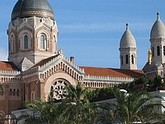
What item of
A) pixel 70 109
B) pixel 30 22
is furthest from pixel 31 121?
pixel 30 22

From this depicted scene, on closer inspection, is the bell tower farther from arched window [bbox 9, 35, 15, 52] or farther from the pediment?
the pediment

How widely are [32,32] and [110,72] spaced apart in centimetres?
1377

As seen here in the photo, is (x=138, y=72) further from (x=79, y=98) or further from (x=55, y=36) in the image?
(x=79, y=98)

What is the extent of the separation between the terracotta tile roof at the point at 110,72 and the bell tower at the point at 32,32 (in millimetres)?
6403

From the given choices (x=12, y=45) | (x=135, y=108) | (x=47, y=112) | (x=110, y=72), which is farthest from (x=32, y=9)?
(x=135, y=108)

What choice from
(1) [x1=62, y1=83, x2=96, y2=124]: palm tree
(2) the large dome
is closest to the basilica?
(2) the large dome

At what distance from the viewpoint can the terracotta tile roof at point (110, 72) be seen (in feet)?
332

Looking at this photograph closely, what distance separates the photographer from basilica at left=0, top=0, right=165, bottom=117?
3718 inches

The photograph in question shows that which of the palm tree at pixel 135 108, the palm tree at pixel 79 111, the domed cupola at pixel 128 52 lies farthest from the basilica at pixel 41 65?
the palm tree at pixel 135 108

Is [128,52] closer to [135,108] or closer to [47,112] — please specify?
[47,112]

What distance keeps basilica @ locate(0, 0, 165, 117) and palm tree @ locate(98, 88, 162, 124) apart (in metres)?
40.9

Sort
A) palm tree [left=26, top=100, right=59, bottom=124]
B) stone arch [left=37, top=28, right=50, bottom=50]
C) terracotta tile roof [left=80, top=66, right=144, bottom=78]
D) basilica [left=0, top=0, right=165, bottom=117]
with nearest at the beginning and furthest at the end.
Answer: palm tree [left=26, top=100, right=59, bottom=124], basilica [left=0, top=0, right=165, bottom=117], stone arch [left=37, top=28, right=50, bottom=50], terracotta tile roof [left=80, top=66, right=144, bottom=78]

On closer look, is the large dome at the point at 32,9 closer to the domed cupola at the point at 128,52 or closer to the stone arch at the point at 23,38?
the stone arch at the point at 23,38

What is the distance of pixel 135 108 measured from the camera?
47.9 m
